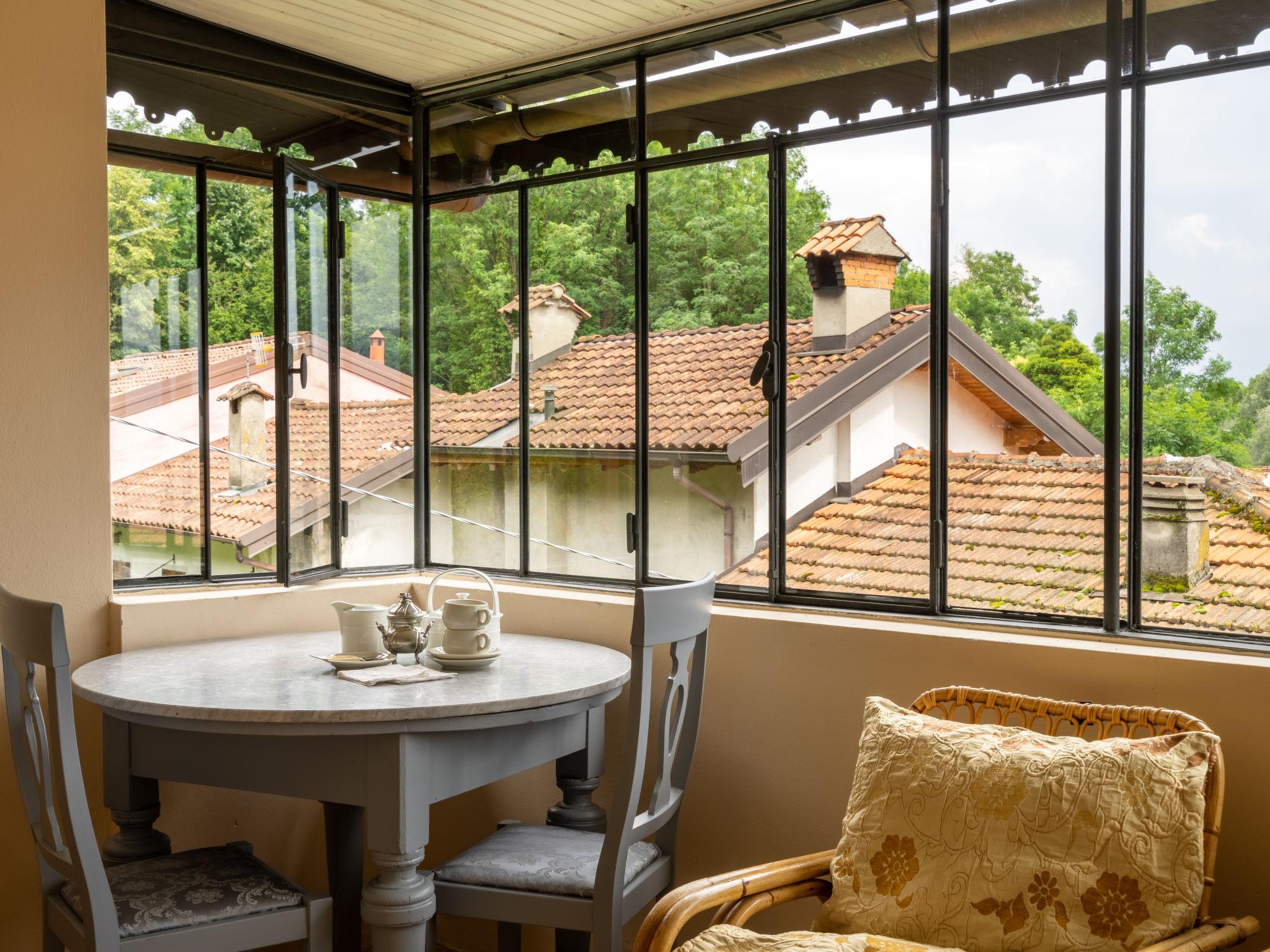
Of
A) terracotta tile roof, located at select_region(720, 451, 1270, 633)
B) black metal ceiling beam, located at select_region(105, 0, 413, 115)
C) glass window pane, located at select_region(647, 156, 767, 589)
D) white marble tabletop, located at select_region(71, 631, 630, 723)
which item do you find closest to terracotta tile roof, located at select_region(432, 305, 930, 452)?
glass window pane, located at select_region(647, 156, 767, 589)

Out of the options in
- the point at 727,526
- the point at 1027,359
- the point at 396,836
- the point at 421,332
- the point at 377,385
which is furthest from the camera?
the point at 421,332

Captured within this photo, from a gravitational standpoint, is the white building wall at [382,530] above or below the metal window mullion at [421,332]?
below

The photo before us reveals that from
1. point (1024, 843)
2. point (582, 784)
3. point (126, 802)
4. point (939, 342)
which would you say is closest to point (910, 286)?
point (939, 342)

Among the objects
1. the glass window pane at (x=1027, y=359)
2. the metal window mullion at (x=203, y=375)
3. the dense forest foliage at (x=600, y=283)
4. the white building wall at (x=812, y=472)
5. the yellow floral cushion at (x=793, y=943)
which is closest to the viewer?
the yellow floral cushion at (x=793, y=943)

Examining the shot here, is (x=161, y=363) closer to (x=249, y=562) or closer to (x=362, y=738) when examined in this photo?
(x=249, y=562)

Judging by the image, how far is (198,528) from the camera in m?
3.13

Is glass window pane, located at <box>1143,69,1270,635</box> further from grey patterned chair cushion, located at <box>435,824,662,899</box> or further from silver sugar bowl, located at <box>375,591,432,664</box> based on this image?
silver sugar bowl, located at <box>375,591,432,664</box>

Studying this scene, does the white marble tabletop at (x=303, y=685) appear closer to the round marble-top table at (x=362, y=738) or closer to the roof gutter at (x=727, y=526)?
the round marble-top table at (x=362, y=738)

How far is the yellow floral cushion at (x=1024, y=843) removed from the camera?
69.9 inches

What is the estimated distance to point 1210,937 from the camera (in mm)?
1724

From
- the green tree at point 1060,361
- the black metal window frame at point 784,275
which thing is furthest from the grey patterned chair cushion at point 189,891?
the green tree at point 1060,361

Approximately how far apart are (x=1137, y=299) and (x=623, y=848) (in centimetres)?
161

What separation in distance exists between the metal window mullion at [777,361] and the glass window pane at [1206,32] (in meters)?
0.92

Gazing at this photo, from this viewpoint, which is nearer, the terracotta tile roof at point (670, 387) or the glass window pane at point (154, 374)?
the terracotta tile roof at point (670, 387)
